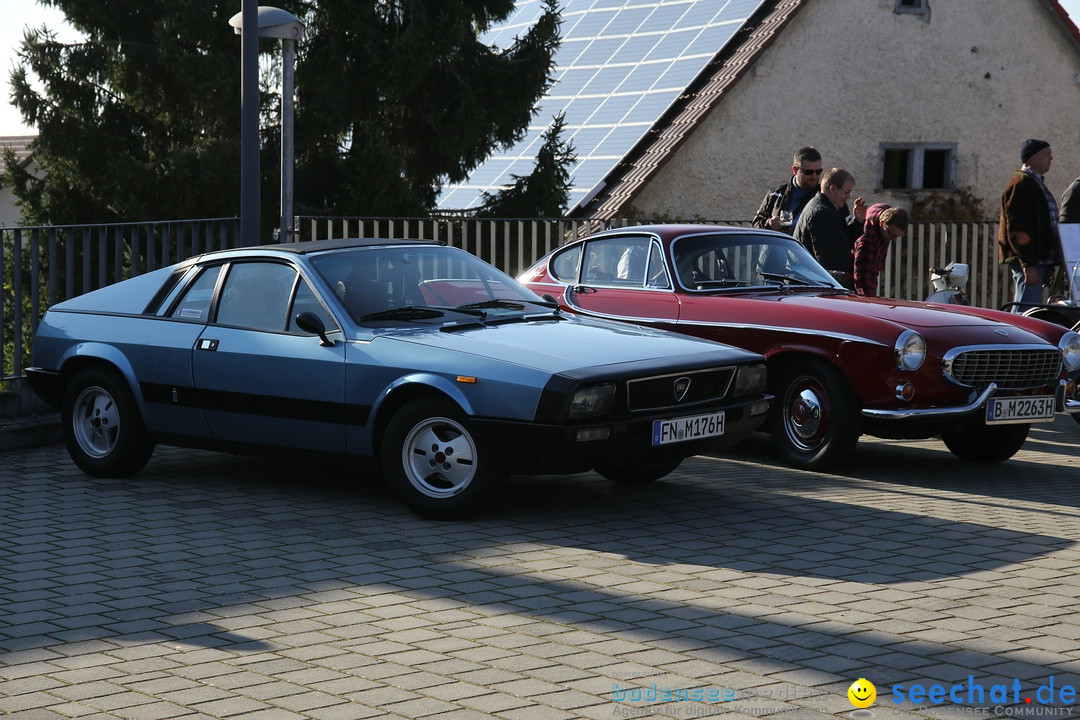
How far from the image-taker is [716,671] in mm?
5012

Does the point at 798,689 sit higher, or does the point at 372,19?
the point at 372,19

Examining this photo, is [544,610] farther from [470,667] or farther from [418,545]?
[418,545]

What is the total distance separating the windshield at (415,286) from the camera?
8289 millimetres

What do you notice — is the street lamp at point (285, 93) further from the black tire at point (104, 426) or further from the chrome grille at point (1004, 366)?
the chrome grille at point (1004, 366)

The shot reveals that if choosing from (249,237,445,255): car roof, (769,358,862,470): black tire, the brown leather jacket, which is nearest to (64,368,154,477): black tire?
(249,237,445,255): car roof

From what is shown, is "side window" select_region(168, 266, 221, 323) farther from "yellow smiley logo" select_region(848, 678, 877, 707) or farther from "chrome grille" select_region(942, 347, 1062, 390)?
"yellow smiley logo" select_region(848, 678, 877, 707)

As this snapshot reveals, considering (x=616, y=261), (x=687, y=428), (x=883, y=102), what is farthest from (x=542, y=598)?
(x=883, y=102)

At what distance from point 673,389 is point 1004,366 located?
8.91 feet

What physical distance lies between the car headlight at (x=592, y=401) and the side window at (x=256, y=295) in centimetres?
204

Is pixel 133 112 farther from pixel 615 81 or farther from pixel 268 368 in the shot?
pixel 268 368

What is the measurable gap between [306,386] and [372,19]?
1348 cm

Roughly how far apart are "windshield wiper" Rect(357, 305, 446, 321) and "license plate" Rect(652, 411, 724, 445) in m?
1.51

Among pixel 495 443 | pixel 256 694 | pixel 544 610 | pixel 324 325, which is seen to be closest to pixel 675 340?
pixel 495 443

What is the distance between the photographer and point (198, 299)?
8898mm
